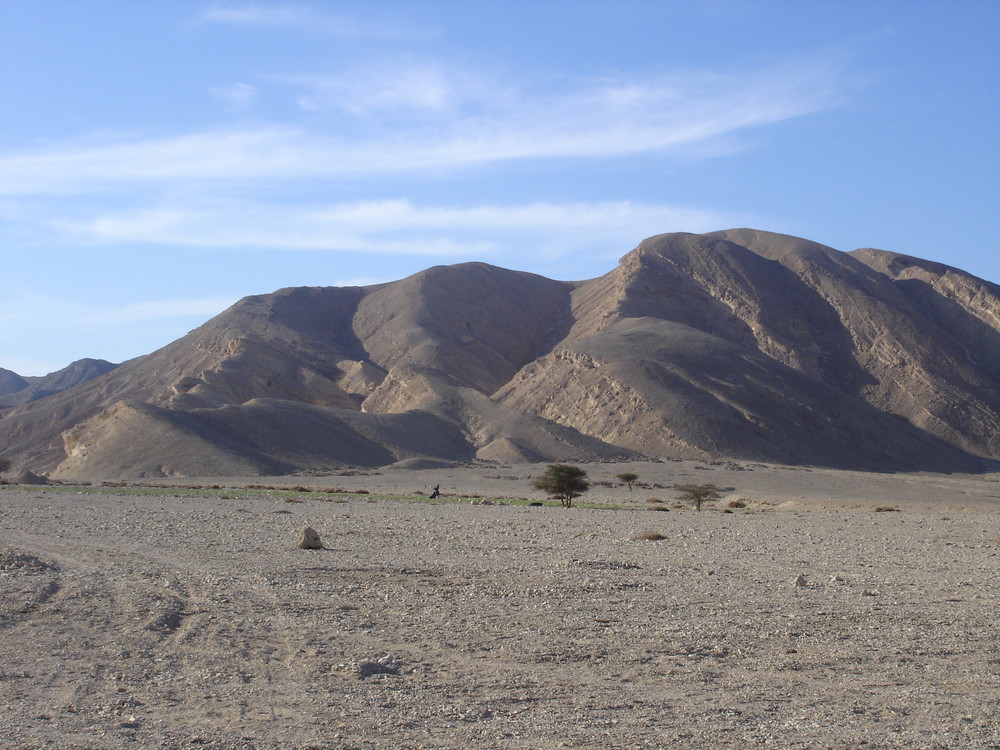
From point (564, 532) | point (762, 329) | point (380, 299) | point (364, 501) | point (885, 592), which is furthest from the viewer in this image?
point (380, 299)

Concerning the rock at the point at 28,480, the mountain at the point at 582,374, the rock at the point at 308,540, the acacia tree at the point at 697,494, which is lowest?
the rock at the point at 28,480

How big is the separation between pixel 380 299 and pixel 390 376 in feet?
98.0

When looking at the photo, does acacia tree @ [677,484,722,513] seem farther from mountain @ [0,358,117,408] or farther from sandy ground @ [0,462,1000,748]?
mountain @ [0,358,117,408]

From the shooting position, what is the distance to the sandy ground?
7.85 metres

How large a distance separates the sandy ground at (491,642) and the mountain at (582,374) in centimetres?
5093

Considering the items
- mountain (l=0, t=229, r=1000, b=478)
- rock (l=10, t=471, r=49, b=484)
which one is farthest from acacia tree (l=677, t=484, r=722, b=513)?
rock (l=10, t=471, r=49, b=484)

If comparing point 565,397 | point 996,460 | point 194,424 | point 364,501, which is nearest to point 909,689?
point 364,501

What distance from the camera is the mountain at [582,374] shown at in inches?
3091

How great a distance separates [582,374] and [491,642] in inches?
3277

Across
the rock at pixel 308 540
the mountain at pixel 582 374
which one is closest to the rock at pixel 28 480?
the mountain at pixel 582 374

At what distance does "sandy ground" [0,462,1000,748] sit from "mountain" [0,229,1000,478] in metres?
50.9

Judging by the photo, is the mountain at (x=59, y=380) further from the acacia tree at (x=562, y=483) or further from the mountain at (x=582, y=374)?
the acacia tree at (x=562, y=483)

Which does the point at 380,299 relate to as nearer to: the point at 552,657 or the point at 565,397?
the point at 565,397

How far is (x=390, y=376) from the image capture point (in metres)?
101
